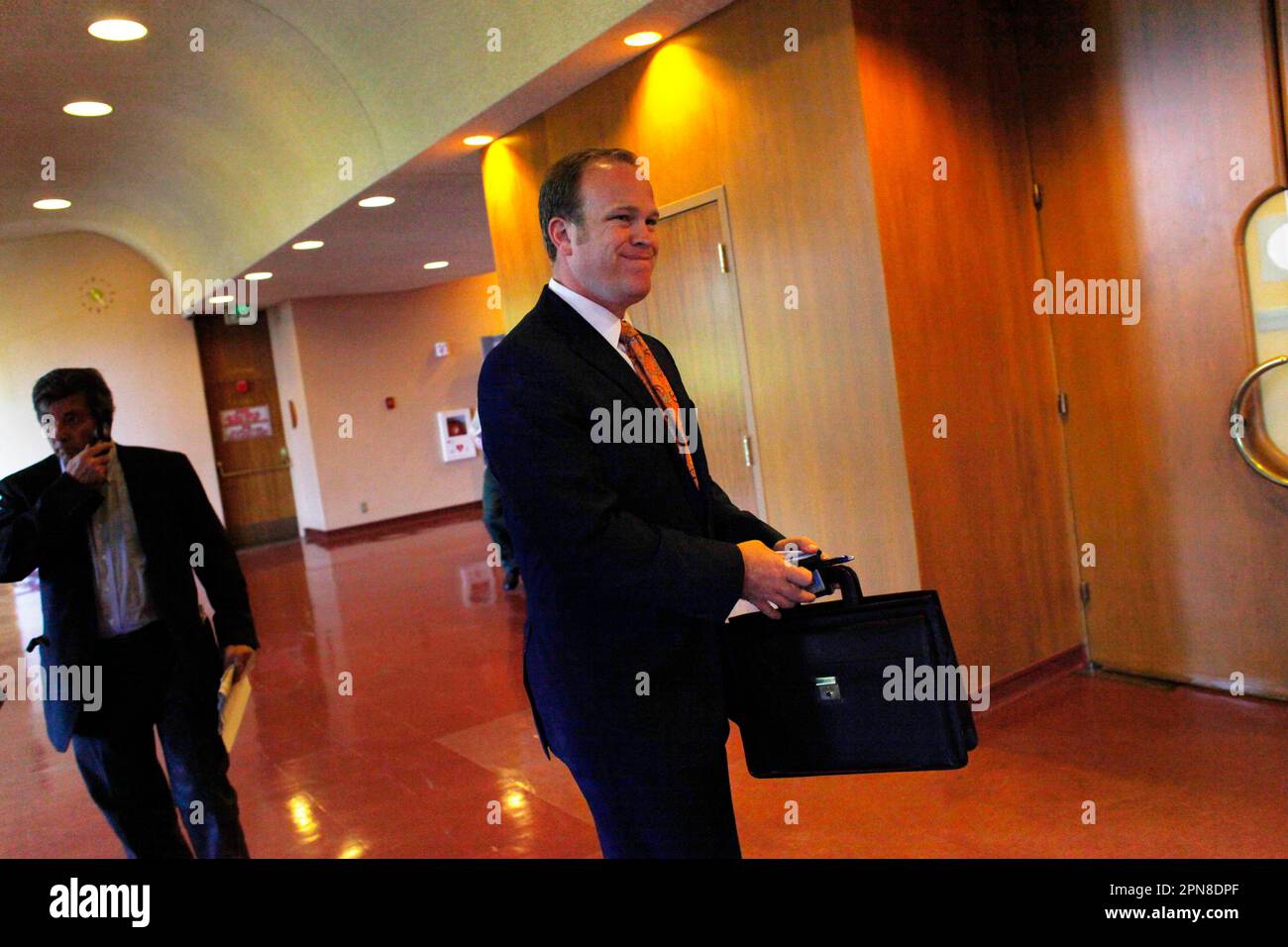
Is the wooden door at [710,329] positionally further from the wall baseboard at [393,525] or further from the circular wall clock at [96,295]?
the circular wall clock at [96,295]

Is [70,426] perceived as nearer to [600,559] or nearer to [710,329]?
[600,559]

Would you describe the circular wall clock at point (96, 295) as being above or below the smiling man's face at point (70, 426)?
above

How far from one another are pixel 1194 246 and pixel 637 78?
8.31ft

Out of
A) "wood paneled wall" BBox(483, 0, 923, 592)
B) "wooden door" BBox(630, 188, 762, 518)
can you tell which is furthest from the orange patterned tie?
"wooden door" BBox(630, 188, 762, 518)

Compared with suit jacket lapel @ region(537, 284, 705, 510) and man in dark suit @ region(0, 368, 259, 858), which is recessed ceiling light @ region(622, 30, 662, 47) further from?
suit jacket lapel @ region(537, 284, 705, 510)

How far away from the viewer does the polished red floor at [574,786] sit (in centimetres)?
338

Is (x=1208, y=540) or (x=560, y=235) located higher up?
(x=560, y=235)

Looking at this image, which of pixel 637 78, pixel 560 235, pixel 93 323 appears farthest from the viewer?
pixel 93 323

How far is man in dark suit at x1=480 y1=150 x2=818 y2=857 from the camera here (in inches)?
68.4

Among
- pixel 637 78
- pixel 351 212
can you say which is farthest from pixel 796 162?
pixel 351 212


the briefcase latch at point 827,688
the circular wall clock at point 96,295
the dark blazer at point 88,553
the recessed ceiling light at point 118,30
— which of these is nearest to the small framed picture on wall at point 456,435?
the circular wall clock at point 96,295

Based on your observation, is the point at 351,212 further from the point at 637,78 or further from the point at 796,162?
the point at 796,162

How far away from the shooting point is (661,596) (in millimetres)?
1733

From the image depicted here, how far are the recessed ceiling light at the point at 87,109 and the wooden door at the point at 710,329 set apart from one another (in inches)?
185
